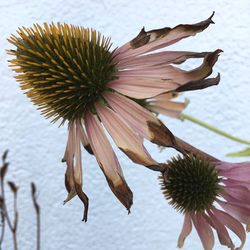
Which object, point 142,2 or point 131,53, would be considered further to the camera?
point 142,2

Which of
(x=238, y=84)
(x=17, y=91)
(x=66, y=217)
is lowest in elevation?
(x=66, y=217)

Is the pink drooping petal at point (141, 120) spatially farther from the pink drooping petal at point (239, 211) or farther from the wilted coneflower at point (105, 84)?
the pink drooping petal at point (239, 211)

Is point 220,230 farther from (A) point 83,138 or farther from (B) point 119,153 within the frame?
(B) point 119,153

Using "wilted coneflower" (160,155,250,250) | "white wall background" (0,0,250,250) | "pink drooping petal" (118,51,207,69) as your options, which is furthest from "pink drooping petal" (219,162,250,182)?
"white wall background" (0,0,250,250)

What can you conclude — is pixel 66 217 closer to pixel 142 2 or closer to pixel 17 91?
pixel 17 91

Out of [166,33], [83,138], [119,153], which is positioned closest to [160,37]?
[166,33]

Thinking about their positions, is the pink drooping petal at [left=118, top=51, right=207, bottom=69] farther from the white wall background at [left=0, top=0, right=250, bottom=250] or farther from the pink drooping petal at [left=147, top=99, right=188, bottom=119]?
the white wall background at [left=0, top=0, right=250, bottom=250]

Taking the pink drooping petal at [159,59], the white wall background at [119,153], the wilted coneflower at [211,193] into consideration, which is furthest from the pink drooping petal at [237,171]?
the white wall background at [119,153]

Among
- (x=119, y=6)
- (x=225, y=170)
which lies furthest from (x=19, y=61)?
(x=119, y=6)
